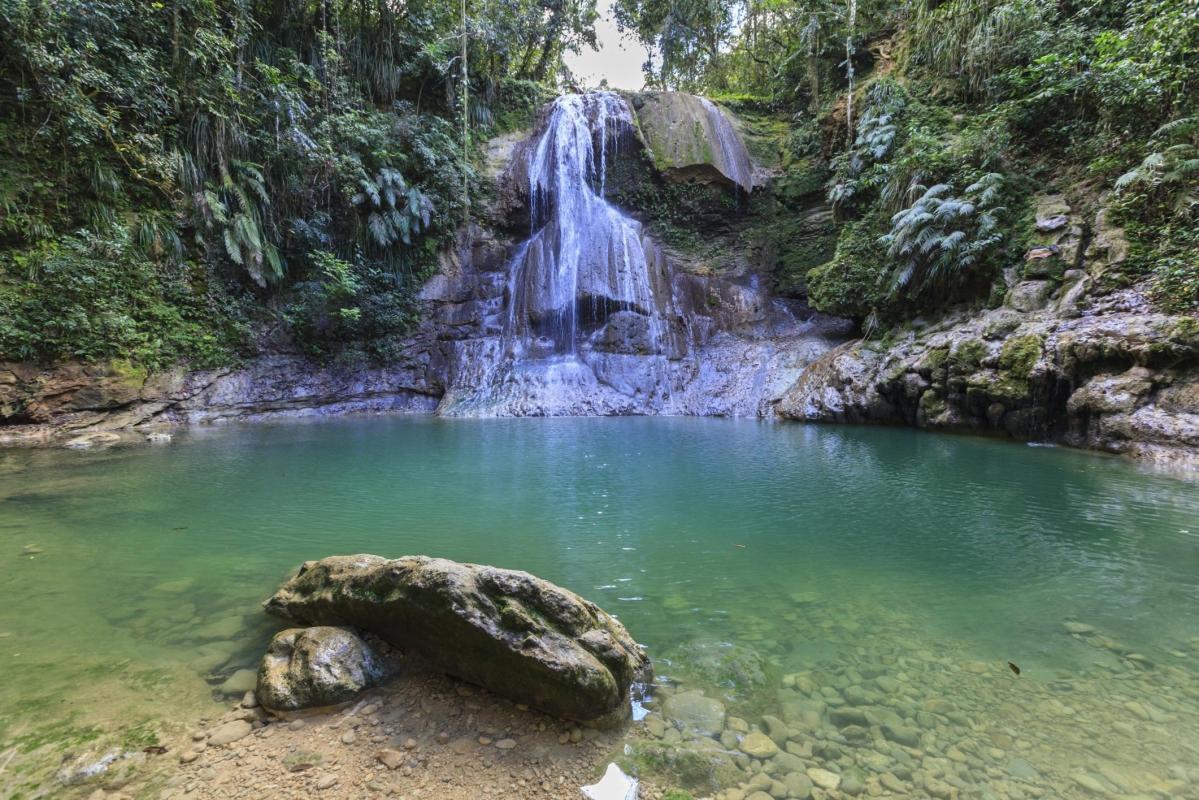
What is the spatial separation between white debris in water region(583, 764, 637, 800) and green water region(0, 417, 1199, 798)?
9.2 inches

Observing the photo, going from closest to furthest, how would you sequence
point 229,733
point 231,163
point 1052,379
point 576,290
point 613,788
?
point 613,788 → point 229,733 → point 1052,379 → point 231,163 → point 576,290

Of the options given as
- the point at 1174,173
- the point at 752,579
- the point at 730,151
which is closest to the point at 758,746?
the point at 752,579

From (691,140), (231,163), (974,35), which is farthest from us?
(691,140)

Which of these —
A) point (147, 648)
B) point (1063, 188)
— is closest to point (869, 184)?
point (1063, 188)

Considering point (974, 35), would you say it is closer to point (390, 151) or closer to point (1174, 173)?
point (1174, 173)

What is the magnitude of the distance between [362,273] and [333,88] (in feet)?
16.4

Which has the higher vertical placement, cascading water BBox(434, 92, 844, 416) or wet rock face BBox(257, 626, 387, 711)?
cascading water BBox(434, 92, 844, 416)

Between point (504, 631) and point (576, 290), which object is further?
point (576, 290)

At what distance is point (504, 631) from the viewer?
2047 mm

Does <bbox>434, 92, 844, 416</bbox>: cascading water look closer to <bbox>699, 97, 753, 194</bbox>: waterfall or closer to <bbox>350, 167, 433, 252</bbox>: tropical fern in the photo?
<bbox>699, 97, 753, 194</bbox>: waterfall

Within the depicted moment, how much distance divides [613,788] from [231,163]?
15052mm

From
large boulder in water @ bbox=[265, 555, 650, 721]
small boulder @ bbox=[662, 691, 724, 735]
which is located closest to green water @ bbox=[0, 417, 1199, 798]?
small boulder @ bbox=[662, 691, 724, 735]

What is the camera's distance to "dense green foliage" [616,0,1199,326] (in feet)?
27.1

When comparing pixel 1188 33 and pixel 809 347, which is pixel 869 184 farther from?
pixel 1188 33
